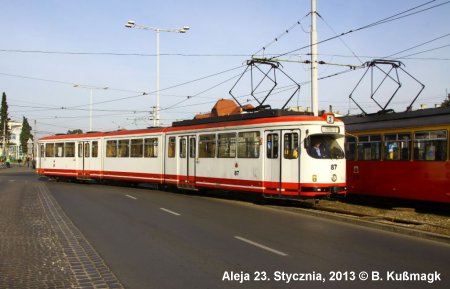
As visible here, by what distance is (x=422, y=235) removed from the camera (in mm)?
11289

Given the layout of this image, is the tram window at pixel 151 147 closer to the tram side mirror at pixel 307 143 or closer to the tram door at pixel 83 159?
the tram door at pixel 83 159

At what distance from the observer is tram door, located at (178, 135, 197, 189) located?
22.3 meters

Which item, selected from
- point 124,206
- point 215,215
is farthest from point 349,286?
point 124,206

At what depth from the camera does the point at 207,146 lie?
21.4m

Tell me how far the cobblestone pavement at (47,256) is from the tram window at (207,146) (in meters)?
8.17

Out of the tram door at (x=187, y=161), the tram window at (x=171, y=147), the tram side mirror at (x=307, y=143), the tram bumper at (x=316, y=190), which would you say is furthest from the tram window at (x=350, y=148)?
the tram window at (x=171, y=147)

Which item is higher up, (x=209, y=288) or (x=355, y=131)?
(x=355, y=131)

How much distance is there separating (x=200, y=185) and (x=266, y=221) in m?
8.41

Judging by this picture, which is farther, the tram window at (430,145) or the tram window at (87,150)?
the tram window at (87,150)

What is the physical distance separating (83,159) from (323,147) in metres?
19.1

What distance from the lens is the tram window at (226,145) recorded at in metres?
19.8

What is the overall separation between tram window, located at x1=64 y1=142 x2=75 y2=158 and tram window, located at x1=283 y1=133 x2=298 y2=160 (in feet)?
63.5

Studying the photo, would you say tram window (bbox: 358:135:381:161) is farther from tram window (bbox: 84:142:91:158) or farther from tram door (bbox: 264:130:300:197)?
tram window (bbox: 84:142:91:158)

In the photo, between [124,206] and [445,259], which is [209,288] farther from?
[124,206]
